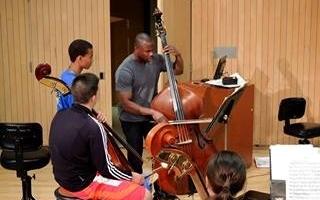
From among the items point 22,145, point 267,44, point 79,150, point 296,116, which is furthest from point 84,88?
point 267,44

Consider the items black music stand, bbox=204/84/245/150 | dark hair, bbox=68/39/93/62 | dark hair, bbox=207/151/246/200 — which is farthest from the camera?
dark hair, bbox=68/39/93/62

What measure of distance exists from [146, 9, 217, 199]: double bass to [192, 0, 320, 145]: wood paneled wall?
7.71 feet

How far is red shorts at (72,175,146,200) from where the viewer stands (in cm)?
265

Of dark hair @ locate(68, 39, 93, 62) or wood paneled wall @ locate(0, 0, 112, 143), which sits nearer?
dark hair @ locate(68, 39, 93, 62)

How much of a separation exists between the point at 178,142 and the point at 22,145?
1200 mm

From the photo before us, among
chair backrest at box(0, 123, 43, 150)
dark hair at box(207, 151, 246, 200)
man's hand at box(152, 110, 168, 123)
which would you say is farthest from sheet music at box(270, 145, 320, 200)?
chair backrest at box(0, 123, 43, 150)

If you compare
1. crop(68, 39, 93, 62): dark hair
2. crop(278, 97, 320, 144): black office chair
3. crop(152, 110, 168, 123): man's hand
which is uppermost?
crop(68, 39, 93, 62): dark hair

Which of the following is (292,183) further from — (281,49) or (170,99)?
(281,49)

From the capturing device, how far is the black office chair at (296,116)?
4.65m

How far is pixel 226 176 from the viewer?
186 centimetres

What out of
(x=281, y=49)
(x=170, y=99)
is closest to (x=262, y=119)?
(x=281, y=49)

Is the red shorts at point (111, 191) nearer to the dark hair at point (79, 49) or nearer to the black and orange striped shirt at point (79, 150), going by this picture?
the black and orange striped shirt at point (79, 150)

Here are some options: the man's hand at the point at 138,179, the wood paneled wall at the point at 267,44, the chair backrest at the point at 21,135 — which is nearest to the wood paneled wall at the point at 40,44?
the wood paneled wall at the point at 267,44

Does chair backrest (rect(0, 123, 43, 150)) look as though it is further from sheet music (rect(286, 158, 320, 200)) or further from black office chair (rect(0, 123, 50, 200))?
sheet music (rect(286, 158, 320, 200))
